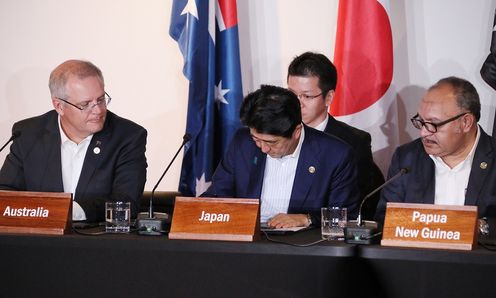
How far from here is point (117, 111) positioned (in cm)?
575

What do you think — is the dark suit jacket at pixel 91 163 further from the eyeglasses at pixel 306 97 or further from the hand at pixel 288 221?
the eyeglasses at pixel 306 97

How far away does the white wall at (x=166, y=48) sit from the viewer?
17.3ft

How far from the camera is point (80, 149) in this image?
4445 mm

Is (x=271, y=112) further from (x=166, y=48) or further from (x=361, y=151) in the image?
(x=166, y=48)

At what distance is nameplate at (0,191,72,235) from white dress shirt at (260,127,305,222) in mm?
1061

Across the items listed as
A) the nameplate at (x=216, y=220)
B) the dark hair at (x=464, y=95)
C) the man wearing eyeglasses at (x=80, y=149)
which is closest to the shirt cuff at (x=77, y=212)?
the man wearing eyeglasses at (x=80, y=149)

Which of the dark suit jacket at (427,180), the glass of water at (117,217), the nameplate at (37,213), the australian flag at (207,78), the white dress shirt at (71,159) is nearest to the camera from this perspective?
the nameplate at (37,213)

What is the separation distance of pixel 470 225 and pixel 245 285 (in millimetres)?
832

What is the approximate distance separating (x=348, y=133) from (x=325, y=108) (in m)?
0.19

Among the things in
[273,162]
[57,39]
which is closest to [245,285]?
[273,162]

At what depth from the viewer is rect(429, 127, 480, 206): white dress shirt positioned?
4.12 metres

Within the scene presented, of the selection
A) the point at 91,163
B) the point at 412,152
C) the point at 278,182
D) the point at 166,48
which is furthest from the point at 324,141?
the point at 166,48

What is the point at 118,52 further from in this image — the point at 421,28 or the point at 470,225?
the point at 470,225

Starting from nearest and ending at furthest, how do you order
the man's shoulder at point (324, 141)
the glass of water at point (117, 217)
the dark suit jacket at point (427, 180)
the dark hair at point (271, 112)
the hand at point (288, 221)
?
the glass of water at point (117, 217), the hand at point (288, 221), the dark hair at point (271, 112), the dark suit jacket at point (427, 180), the man's shoulder at point (324, 141)
